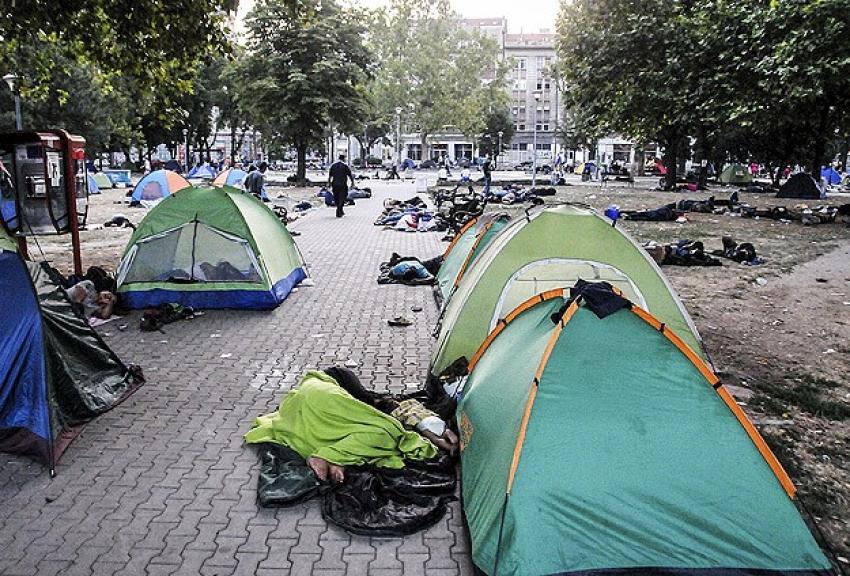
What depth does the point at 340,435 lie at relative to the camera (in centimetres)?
461

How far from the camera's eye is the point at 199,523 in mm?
4066

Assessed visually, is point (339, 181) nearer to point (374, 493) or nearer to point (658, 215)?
point (658, 215)

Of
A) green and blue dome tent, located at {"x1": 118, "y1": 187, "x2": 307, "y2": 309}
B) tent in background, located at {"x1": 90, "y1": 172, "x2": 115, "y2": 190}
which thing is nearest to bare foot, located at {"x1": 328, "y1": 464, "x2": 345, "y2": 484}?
green and blue dome tent, located at {"x1": 118, "y1": 187, "x2": 307, "y2": 309}

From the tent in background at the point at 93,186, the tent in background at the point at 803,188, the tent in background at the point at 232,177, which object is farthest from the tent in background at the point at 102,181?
the tent in background at the point at 803,188

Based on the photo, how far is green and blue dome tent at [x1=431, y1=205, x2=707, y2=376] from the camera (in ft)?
19.3

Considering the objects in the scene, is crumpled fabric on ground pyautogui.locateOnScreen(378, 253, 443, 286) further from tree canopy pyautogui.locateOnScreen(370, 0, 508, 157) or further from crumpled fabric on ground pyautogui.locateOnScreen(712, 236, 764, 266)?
tree canopy pyautogui.locateOnScreen(370, 0, 508, 157)

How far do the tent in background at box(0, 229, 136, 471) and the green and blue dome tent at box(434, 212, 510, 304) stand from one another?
4.23 m

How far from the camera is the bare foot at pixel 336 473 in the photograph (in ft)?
14.2

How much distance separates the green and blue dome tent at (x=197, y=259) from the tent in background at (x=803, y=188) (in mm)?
26199

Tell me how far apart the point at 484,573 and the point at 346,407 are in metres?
1.62

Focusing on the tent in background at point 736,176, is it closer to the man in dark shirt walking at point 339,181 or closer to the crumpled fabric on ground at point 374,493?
the man in dark shirt walking at point 339,181

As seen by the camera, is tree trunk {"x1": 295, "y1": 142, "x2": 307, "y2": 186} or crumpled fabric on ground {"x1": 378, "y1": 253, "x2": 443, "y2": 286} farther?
tree trunk {"x1": 295, "y1": 142, "x2": 307, "y2": 186}

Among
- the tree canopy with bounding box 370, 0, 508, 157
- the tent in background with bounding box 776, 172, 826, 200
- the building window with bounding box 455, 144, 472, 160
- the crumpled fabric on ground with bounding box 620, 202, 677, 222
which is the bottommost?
the crumpled fabric on ground with bounding box 620, 202, 677, 222

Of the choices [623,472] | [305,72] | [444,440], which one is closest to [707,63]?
[305,72]
